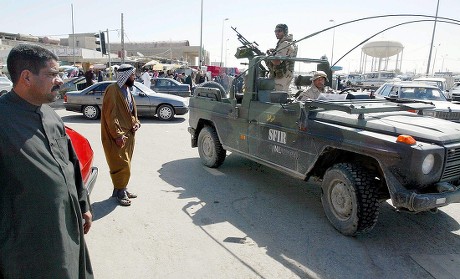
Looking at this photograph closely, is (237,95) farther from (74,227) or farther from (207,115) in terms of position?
(74,227)

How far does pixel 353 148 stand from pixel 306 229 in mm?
1060

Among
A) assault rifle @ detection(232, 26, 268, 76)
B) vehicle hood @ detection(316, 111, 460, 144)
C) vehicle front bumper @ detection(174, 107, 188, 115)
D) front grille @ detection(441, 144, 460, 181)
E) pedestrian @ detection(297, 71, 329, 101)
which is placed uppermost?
assault rifle @ detection(232, 26, 268, 76)

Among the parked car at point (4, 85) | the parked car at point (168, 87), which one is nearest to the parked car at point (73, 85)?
the parked car at point (4, 85)

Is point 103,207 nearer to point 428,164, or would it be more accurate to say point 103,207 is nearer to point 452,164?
point 428,164

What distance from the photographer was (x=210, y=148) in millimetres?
6039

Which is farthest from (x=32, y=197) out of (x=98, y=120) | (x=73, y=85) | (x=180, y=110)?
(x=73, y=85)

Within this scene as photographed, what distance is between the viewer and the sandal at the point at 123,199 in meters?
4.36

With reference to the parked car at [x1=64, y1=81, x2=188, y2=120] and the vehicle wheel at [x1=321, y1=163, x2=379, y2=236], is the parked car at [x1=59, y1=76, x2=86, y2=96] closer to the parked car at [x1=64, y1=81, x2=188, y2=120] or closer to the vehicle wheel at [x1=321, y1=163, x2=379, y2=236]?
the parked car at [x1=64, y1=81, x2=188, y2=120]

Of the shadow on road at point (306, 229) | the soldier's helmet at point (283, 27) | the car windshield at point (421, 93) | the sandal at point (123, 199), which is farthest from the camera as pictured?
the car windshield at point (421, 93)

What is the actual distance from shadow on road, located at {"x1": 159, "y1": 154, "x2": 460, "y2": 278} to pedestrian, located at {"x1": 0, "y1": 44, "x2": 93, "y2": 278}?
182 cm

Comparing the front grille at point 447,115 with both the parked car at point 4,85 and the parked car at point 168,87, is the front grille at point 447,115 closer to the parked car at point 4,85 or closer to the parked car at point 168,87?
the parked car at point 168,87

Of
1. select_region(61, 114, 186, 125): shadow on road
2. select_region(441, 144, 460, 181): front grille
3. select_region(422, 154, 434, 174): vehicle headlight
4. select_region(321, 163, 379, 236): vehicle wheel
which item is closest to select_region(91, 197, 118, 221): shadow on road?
select_region(321, 163, 379, 236): vehicle wheel

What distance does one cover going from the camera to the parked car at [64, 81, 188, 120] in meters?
11.6

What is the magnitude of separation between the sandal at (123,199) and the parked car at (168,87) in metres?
13.4
